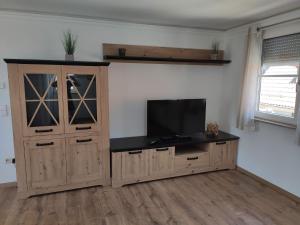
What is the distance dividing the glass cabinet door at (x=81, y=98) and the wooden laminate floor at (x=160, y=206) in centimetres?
91

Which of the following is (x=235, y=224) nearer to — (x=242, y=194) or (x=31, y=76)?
(x=242, y=194)

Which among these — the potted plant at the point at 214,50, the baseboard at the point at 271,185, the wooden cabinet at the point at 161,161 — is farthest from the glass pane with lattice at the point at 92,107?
the baseboard at the point at 271,185

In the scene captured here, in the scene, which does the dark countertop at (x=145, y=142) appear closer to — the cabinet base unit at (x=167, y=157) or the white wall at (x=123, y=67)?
the cabinet base unit at (x=167, y=157)

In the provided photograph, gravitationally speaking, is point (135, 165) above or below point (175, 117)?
below

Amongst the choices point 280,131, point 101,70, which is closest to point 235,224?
point 280,131

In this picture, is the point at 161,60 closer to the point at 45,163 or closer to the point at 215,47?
the point at 215,47

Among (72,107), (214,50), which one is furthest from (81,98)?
→ (214,50)

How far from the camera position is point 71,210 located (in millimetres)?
2600

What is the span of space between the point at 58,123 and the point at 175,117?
168 cm

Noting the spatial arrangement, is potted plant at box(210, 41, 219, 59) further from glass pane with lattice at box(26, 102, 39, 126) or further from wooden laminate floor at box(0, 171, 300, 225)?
glass pane with lattice at box(26, 102, 39, 126)

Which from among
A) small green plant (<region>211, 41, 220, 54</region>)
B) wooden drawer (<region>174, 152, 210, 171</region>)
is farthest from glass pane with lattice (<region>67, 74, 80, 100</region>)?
small green plant (<region>211, 41, 220, 54</region>)

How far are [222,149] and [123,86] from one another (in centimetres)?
189

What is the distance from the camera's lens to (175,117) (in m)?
3.51

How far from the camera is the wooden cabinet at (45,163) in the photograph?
278cm
